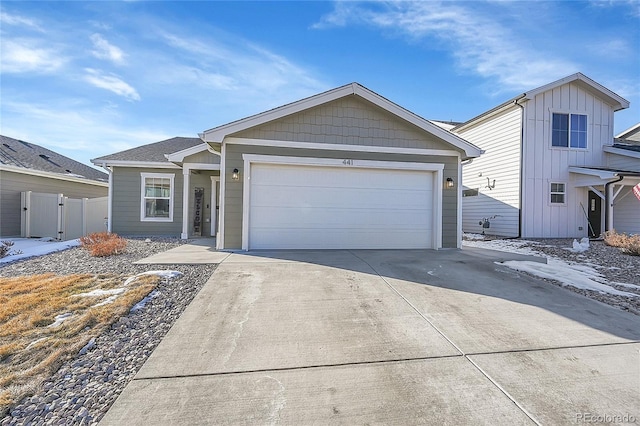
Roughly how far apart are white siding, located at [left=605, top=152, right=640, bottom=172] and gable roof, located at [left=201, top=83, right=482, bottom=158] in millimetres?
8378

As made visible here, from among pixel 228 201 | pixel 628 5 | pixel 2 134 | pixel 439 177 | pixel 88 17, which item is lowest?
pixel 228 201

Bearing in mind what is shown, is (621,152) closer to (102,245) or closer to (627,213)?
(627,213)

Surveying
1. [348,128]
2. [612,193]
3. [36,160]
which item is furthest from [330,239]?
[36,160]

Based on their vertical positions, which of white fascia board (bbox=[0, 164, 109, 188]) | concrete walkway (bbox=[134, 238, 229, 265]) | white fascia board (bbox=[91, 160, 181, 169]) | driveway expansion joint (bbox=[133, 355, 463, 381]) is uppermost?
white fascia board (bbox=[91, 160, 181, 169])

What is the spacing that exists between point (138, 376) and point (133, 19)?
8622 mm

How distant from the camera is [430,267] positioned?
5820 millimetres

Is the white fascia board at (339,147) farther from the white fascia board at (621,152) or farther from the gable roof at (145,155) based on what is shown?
the white fascia board at (621,152)

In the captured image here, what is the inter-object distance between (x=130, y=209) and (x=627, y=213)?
1995 centimetres

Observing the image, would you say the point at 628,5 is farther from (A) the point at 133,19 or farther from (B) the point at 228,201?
(A) the point at 133,19

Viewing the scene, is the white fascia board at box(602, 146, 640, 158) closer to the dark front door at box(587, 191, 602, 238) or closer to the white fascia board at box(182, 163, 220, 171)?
the dark front door at box(587, 191, 602, 238)

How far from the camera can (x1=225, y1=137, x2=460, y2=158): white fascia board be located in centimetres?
734

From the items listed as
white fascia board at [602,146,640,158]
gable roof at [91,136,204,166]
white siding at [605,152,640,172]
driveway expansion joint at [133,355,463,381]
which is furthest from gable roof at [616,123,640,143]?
gable roof at [91,136,204,166]

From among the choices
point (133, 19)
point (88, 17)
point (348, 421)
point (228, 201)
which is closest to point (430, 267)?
point (348, 421)

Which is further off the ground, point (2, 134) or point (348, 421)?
point (2, 134)
